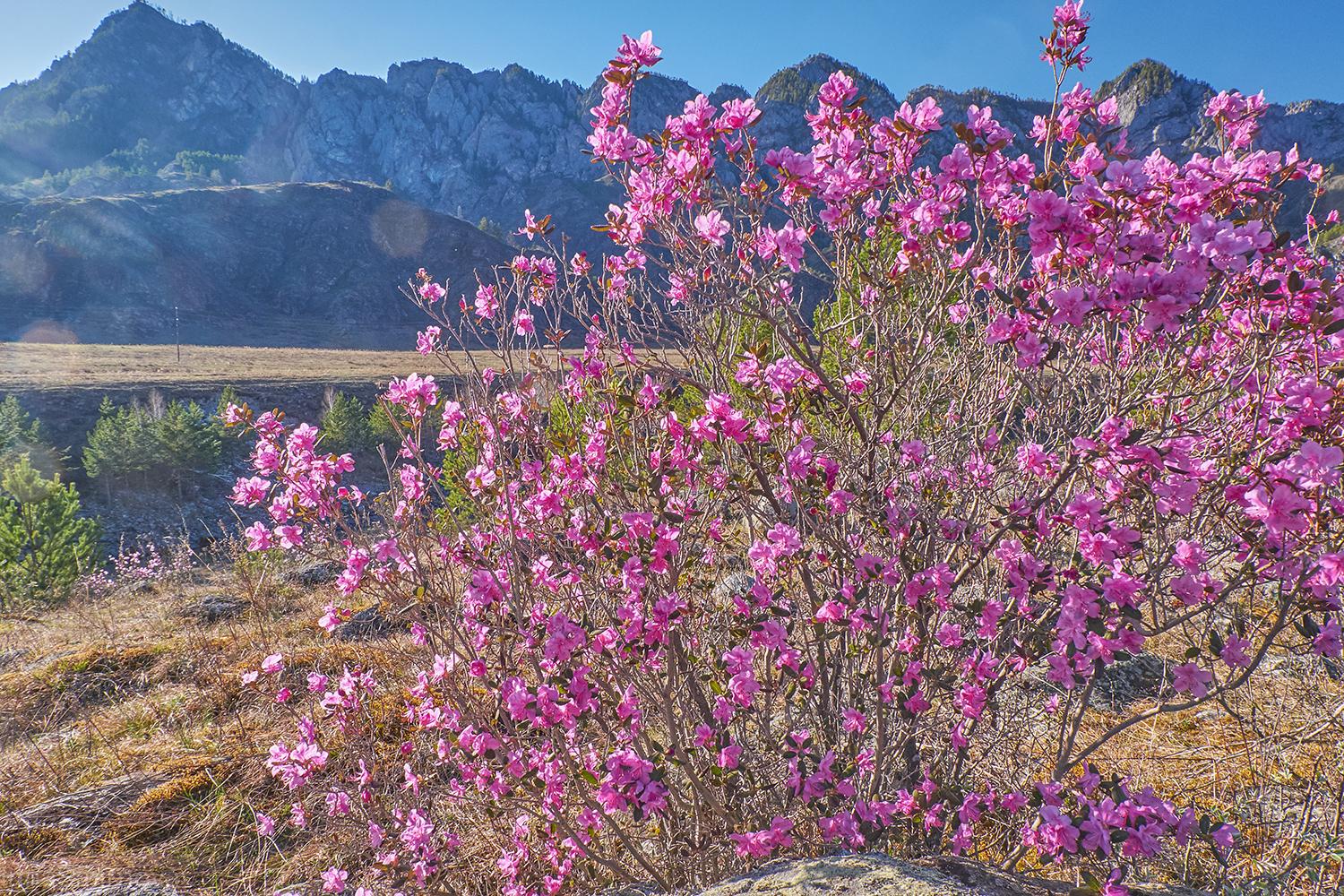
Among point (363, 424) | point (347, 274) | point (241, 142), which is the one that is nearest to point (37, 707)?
point (363, 424)

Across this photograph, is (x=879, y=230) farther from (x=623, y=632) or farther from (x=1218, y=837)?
(x=1218, y=837)

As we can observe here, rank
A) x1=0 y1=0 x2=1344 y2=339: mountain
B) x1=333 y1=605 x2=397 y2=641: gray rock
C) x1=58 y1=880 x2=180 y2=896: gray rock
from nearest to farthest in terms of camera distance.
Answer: x1=58 y1=880 x2=180 y2=896: gray rock
x1=333 y1=605 x2=397 y2=641: gray rock
x1=0 y1=0 x2=1344 y2=339: mountain

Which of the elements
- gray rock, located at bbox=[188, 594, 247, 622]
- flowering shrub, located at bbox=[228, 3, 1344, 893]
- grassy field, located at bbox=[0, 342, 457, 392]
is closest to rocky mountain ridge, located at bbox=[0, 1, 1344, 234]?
grassy field, located at bbox=[0, 342, 457, 392]

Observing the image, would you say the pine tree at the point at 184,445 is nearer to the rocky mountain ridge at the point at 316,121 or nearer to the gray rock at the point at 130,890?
the gray rock at the point at 130,890

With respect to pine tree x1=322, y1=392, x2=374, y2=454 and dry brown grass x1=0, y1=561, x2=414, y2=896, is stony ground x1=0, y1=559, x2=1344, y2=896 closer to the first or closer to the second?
dry brown grass x1=0, y1=561, x2=414, y2=896

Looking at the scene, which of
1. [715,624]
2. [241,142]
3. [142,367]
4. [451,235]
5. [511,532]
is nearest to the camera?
[511,532]

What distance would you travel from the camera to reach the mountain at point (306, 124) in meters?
118

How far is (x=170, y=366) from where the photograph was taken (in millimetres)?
33562

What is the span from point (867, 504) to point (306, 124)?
164331mm

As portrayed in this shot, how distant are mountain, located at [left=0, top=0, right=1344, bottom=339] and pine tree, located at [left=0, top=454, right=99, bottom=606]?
10657cm

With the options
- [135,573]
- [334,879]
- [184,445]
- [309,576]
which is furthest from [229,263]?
[334,879]

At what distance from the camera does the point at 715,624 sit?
102 inches

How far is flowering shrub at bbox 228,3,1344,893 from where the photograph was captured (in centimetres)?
158

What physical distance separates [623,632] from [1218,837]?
1567 mm
